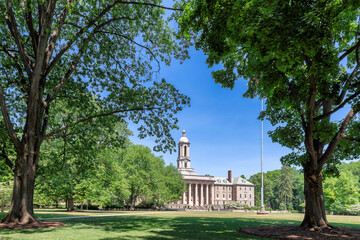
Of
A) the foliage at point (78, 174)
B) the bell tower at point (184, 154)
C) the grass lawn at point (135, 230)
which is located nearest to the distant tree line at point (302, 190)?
the grass lawn at point (135, 230)

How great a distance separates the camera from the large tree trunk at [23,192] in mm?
12422

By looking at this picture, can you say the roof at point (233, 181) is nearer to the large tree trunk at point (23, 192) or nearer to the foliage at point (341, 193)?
the foliage at point (341, 193)

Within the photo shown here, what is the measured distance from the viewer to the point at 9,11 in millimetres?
12242

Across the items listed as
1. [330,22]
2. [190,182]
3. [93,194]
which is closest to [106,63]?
[330,22]

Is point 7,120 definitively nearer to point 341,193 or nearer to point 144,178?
point 144,178

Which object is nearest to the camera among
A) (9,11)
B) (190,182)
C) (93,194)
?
(9,11)

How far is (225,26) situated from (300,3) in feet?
7.63

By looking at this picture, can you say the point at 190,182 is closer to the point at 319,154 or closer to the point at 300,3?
the point at 319,154

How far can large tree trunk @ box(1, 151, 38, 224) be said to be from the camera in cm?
1242

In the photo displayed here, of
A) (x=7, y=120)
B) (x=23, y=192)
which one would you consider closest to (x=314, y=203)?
(x=23, y=192)

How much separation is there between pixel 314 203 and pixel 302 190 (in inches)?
2849

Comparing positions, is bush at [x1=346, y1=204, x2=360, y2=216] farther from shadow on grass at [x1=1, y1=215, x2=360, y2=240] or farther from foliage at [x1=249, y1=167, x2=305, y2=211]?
shadow on grass at [x1=1, y1=215, x2=360, y2=240]

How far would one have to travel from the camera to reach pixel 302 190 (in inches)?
3022

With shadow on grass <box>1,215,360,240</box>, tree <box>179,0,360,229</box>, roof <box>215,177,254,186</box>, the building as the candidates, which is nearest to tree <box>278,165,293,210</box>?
the building
